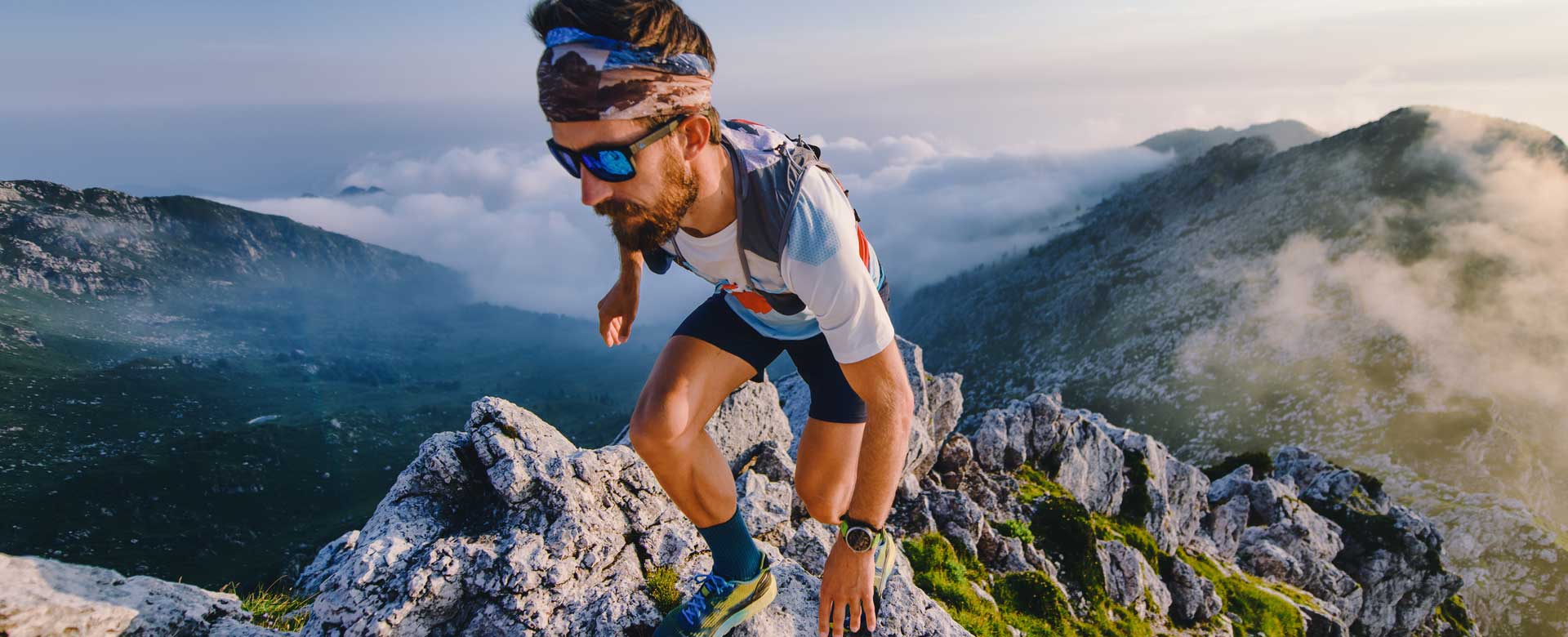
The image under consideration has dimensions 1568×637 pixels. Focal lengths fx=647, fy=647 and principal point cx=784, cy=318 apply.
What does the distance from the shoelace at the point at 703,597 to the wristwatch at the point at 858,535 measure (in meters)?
1.58

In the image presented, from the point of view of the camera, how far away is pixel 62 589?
5285 mm

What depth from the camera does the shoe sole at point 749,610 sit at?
6336 mm

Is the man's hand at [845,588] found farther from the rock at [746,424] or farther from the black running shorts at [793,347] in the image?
the rock at [746,424]

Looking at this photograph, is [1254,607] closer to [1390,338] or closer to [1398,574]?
[1398,574]

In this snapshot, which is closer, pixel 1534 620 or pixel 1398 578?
pixel 1398 578

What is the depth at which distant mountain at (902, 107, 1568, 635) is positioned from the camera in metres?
115

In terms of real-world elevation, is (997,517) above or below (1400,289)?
above

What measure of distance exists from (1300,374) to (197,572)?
259752 millimetres

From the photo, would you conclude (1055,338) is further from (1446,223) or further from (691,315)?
(691,315)

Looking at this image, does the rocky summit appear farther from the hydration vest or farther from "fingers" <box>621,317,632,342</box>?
the hydration vest

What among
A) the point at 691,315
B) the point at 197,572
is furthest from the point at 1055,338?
the point at 197,572

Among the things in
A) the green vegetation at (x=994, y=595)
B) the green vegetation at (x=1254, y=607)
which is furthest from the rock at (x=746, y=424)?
the green vegetation at (x=1254, y=607)

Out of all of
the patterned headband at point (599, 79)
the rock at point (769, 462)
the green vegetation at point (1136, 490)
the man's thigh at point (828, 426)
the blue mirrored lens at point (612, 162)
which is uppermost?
the patterned headband at point (599, 79)

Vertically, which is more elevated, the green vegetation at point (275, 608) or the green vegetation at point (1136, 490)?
the green vegetation at point (275, 608)
